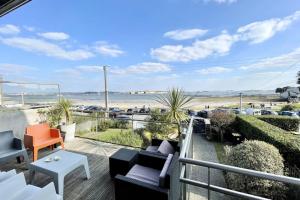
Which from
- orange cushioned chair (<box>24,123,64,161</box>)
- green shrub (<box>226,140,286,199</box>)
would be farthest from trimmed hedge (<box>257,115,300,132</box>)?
orange cushioned chair (<box>24,123,64,161</box>)

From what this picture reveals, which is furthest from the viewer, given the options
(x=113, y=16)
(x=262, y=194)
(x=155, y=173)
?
(x=113, y=16)

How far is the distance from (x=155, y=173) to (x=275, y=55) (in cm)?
2773

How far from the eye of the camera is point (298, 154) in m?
3.43

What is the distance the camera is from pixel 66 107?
5098 millimetres

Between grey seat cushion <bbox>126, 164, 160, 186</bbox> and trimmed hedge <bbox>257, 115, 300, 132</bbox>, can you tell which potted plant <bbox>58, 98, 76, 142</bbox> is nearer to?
grey seat cushion <bbox>126, 164, 160, 186</bbox>

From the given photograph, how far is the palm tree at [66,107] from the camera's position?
5.07 meters

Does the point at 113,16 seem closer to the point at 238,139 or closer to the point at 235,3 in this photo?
the point at 235,3

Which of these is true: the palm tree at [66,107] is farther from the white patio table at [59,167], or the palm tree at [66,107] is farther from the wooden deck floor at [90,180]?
the white patio table at [59,167]

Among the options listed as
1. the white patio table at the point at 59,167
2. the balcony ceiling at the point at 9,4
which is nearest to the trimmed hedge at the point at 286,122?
the white patio table at the point at 59,167

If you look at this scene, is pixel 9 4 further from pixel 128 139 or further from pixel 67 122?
pixel 128 139

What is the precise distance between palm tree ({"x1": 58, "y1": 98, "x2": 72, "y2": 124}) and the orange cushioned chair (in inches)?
40.1

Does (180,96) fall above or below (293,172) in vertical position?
above

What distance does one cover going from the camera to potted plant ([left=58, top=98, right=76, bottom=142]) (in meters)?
4.88

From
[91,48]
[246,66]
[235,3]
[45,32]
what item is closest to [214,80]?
Result: [246,66]
